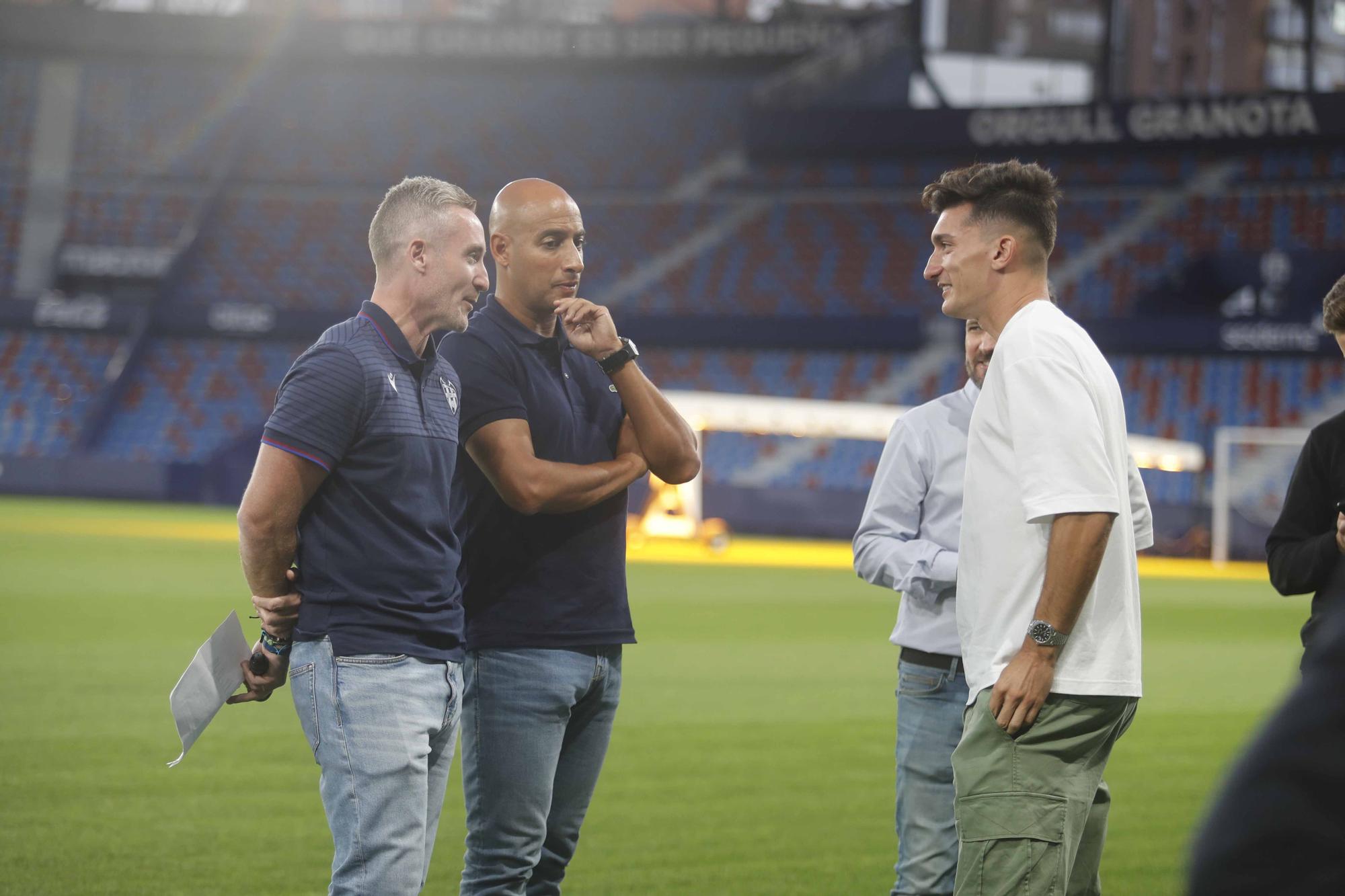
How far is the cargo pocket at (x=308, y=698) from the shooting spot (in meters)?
3.30

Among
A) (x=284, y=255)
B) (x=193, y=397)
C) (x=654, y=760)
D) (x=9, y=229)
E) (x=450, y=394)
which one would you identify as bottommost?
(x=193, y=397)

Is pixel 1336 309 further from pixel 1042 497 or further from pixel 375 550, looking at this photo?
pixel 375 550

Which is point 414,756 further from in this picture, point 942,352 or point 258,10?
point 258,10

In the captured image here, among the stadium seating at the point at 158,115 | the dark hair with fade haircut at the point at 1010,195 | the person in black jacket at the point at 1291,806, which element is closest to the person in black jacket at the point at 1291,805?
the person in black jacket at the point at 1291,806

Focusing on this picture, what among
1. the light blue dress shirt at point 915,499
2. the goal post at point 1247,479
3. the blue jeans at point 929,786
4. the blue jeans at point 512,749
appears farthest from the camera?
the goal post at point 1247,479

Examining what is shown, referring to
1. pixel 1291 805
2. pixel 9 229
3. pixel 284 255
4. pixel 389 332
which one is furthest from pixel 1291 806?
pixel 9 229

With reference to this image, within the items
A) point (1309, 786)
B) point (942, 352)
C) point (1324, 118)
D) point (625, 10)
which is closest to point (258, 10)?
point (625, 10)

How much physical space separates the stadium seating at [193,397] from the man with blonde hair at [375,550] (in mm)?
33977

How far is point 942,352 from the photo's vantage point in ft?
116

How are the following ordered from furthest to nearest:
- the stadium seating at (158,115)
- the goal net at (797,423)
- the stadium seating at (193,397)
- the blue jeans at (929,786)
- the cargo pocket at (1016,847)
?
1. the stadium seating at (158,115)
2. the stadium seating at (193,397)
3. the goal net at (797,423)
4. the blue jeans at (929,786)
5. the cargo pocket at (1016,847)

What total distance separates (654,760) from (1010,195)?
548cm

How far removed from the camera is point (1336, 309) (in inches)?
164

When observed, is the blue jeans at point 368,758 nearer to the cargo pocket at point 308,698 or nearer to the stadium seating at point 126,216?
the cargo pocket at point 308,698

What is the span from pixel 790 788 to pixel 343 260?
35.0 metres
